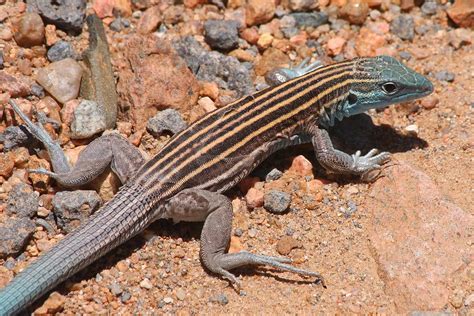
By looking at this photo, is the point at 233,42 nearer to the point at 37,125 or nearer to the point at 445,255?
the point at 37,125

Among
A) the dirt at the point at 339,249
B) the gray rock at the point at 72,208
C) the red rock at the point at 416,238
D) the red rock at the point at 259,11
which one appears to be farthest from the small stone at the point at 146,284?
the red rock at the point at 259,11

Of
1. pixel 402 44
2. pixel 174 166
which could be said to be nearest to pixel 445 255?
pixel 174 166

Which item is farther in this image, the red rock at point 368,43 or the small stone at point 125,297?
the red rock at point 368,43

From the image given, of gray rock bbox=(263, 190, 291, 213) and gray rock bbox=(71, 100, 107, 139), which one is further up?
gray rock bbox=(71, 100, 107, 139)

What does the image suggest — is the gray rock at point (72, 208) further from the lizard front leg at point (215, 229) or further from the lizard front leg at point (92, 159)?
the lizard front leg at point (215, 229)

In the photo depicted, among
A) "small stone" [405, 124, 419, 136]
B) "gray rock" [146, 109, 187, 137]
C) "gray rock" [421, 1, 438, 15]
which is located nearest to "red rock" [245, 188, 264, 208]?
"gray rock" [146, 109, 187, 137]

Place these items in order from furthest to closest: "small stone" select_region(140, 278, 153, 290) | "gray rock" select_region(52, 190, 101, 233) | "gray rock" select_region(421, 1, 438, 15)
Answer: "gray rock" select_region(421, 1, 438, 15) → "gray rock" select_region(52, 190, 101, 233) → "small stone" select_region(140, 278, 153, 290)

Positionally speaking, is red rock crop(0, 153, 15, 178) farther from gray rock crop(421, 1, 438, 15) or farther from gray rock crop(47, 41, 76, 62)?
gray rock crop(421, 1, 438, 15)
